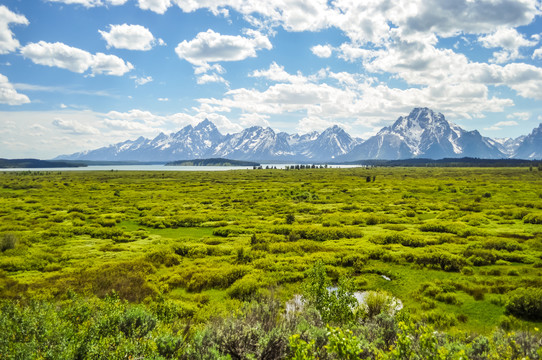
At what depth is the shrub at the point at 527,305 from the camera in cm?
1444

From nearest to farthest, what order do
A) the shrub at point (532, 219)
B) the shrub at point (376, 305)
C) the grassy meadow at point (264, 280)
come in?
the grassy meadow at point (264, 280), the shrub at point (376, 305), the shrub at point (532, 219)

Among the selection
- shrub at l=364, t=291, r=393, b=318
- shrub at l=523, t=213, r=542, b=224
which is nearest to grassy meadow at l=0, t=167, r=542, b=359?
shrub at l=523, t=213, r=542, b=224

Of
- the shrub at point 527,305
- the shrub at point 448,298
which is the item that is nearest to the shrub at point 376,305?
the shrub at point 448,298

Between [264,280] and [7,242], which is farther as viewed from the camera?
[7,242]

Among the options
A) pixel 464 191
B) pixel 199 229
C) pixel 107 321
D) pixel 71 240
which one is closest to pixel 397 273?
pixel 107 321

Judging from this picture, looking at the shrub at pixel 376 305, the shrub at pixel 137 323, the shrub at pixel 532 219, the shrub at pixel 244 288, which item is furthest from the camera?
the shrub at pixel 532 219

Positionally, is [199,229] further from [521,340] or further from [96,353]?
[521,340]

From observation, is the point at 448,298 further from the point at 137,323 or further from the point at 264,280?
the point at 137,323

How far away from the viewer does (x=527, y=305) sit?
14609mm

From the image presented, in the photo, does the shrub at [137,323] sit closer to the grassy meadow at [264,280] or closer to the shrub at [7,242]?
the grassy meadow at [264,280]

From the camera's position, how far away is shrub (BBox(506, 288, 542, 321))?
14.4 metres

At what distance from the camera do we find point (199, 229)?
3850 centimetres

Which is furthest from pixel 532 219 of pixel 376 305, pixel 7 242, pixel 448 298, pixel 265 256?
pixel 7 242

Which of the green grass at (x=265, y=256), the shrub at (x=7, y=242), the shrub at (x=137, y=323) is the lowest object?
the green grass at (x=265, y=256)
